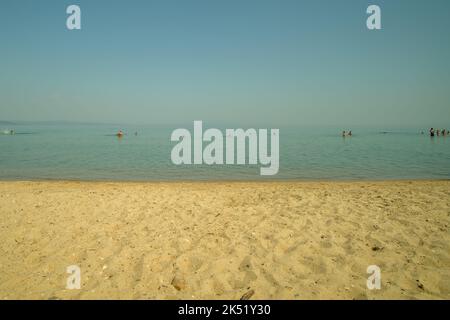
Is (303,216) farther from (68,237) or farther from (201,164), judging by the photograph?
(201,164)

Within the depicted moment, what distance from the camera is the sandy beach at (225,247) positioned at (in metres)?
4.51

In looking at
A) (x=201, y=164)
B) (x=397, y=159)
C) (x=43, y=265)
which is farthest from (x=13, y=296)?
(x=397, y=159)

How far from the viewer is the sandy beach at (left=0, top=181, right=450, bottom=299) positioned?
451cm

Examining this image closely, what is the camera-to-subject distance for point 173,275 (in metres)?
4.91

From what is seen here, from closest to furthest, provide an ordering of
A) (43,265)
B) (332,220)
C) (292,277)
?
1. (292,277)
2. (43,265)
3. (332,220)

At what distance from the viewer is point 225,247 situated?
5.94 metres

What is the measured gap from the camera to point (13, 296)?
14.4 ft

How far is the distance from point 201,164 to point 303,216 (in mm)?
13565
